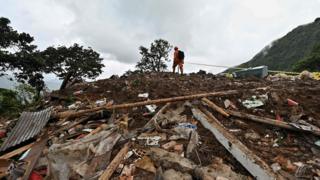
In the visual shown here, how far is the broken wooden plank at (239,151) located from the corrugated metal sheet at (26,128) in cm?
309

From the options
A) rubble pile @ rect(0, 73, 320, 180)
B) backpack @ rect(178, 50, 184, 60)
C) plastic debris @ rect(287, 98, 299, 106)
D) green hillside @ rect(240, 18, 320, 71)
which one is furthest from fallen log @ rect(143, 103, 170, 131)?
green hillside @ rect(240, 18, 320, 71)

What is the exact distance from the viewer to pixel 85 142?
3523 millimetres

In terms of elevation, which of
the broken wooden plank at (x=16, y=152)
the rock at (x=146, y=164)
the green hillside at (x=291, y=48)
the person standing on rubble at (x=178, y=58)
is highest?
the green hillside at (x=291, y=48)

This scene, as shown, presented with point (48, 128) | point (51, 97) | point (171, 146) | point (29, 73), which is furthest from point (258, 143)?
point (29, 73)

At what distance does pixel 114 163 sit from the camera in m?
3.16

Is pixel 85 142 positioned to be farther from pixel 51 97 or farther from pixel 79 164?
pixel 51 97

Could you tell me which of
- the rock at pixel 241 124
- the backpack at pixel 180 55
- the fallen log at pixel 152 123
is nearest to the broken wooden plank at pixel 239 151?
the rock at pixel 241 124

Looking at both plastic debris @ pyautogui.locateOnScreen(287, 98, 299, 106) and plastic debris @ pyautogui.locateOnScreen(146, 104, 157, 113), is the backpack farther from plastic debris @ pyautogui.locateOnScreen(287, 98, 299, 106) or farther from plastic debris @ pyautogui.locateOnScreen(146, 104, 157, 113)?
plastic debris @ pyautogui.locateOnScreen(287, 98, 299, 106)

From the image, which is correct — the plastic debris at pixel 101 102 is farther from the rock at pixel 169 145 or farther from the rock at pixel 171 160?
the rock at pixel 171 160

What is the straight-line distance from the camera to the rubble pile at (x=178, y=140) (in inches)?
121

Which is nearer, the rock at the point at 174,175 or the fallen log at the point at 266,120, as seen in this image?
the rock at the point at 174,175

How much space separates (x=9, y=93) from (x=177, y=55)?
6.84m

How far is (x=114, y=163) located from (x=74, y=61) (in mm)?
16953

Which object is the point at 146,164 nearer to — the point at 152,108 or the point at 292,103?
the point at 152,108
